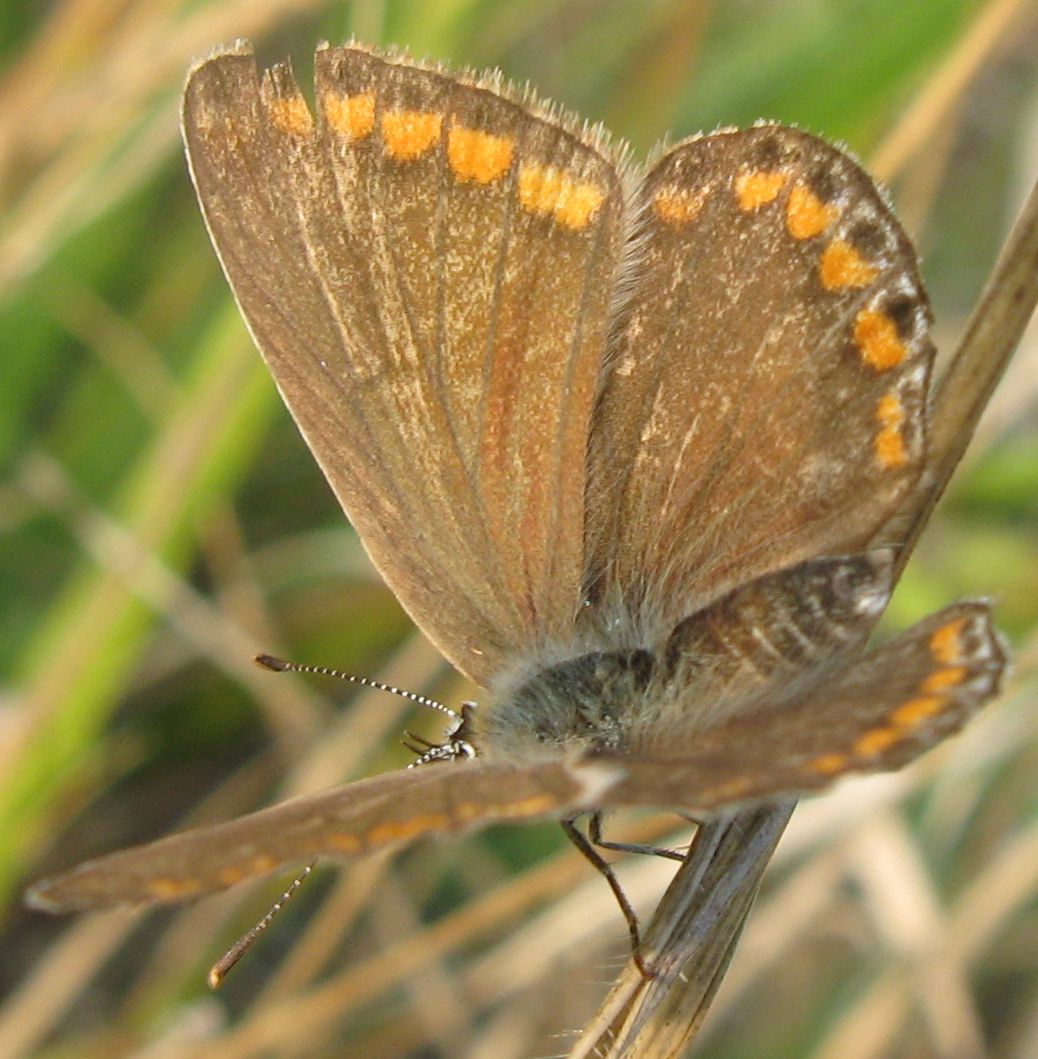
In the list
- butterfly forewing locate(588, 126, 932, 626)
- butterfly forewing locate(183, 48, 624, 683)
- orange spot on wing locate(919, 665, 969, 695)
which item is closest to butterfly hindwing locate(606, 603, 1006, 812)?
orange spot on wing locate(919, 665, 969, 695)

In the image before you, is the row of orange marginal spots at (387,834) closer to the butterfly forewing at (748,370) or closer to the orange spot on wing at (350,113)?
the butterfly forewing at (748,370)

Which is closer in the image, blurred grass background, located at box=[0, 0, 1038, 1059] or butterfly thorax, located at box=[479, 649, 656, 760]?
butterfly thorax, located at box=[479, 649, 656, 760]

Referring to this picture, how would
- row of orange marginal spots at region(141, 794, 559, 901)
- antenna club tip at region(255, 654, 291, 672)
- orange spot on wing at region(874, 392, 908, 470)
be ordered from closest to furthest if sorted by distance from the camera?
row of orange marginal spots at region(141, 794, 559, 901), orange spot on wing at region(874, 392, 908, 470), antenna club tip at region(255, 654, 291, 672)

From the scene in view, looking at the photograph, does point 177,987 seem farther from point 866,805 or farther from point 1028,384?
point 1028,384

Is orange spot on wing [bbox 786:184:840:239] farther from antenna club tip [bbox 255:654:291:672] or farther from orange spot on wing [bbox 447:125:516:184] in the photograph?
antenna club tip [bbox 255:654:291:672]

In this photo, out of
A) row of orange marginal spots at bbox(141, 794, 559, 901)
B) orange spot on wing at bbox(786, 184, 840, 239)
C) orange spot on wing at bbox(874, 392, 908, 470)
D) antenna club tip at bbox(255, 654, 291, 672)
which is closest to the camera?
row of orange marginal spots at bbox(141, 794, 559, 901)

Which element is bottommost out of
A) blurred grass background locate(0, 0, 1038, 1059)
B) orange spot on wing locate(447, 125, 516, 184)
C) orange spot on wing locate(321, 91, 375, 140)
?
blurred grass background locate(0, 0, 1038, 1059)

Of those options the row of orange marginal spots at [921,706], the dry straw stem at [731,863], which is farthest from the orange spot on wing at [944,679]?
the dry straw stem at [731,863]
